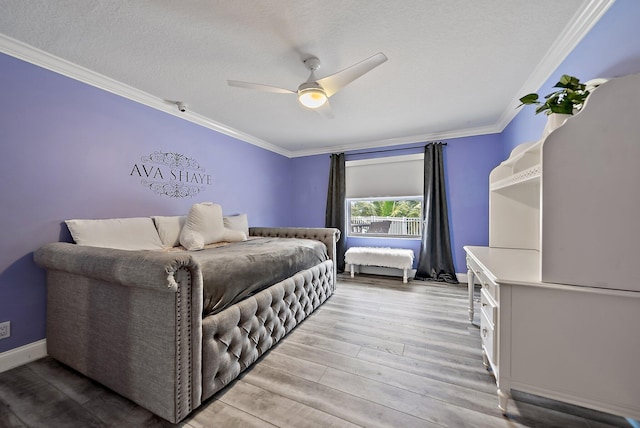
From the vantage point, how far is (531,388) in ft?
3.83

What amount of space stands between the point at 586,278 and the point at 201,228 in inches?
117

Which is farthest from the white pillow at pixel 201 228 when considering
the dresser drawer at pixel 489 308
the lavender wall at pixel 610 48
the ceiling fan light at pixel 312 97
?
the lavender wall at pixel 610 48

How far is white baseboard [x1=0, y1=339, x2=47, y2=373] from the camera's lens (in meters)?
1.65

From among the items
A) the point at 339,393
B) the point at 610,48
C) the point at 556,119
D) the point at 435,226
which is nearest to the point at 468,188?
the point at 435,226

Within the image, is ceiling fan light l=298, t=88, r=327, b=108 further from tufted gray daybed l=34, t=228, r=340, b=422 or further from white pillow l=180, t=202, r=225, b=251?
white pillow l=180, t=202, r=225, b=251

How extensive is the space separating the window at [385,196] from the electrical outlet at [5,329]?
158 inches

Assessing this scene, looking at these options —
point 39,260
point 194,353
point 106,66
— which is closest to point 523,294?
point 194,353

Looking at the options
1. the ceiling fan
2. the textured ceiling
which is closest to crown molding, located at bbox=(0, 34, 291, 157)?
the textured ceiling

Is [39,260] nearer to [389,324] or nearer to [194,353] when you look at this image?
[194,353]

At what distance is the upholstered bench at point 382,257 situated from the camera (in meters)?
3.69

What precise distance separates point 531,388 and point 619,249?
77 cm

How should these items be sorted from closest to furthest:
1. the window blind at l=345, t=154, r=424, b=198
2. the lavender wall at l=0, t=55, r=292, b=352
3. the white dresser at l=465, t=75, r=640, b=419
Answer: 1. the white dresser at l=465, t=75, r=640, b=419
2. the lavender wall at l=0, t=55, r=292, b=352
3. the window blind at l=345, t=154, r=424, b=198

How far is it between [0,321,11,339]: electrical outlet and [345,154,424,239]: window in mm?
4013

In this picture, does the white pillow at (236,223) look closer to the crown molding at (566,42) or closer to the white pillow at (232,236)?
the white pillow at (232,236)
